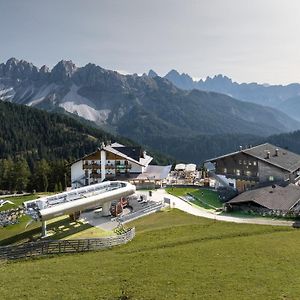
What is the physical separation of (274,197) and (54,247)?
117 ft

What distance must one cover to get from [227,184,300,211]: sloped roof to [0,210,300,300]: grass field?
13.0 meters

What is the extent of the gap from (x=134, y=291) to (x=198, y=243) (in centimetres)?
1514

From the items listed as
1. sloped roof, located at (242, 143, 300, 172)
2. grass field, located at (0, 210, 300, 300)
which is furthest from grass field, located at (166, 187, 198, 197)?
grass field, located at (0, 210, 300, 300)

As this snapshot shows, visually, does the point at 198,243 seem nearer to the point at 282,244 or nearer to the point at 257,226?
the point at 282,244

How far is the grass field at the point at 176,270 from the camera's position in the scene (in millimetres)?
27734

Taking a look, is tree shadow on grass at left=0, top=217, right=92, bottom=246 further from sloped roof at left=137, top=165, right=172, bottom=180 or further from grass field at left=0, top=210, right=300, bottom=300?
sloped roof at left=137, top=165, right=172, bottom=180

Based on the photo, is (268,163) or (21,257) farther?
(268,163)

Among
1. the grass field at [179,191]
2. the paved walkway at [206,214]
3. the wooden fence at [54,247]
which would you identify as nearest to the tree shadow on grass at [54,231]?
the wooden fence at [54,247]

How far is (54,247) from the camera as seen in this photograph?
43.9 metres

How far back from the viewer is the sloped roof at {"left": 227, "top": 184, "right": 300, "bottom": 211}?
60250mm

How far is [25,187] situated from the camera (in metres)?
129

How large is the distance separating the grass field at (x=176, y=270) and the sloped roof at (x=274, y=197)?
510 inches

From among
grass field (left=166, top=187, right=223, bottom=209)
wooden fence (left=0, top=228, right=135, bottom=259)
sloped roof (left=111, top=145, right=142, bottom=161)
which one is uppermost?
sloped roof (left=111, top=145, right=142, bottom=161)

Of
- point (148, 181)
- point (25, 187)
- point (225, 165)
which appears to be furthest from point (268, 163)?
point (25, 187)
